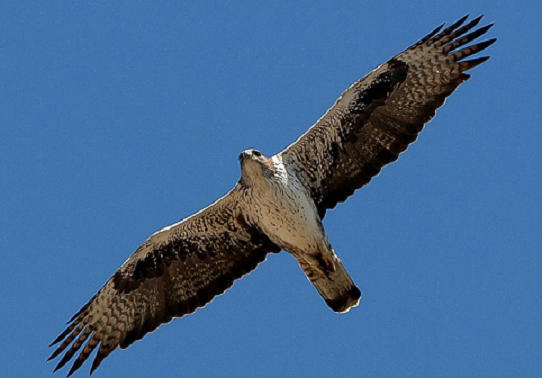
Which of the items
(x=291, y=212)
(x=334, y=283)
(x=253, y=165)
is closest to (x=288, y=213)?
(x=291, y=212)

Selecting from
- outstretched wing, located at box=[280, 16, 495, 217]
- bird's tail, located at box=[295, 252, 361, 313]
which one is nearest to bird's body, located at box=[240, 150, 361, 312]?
bird's tail, located at box=[295, 252, 361, 313]

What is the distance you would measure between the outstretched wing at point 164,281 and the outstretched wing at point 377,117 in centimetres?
90

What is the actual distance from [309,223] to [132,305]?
2312mm

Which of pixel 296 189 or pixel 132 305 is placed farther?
pixel 132 305

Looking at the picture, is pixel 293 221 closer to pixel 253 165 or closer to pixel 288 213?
pixel 288 213

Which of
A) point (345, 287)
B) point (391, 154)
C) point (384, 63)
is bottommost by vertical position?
point (345, 287)

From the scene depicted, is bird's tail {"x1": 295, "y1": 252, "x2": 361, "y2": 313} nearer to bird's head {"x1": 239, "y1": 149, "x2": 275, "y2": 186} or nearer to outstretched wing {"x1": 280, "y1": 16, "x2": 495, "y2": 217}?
outstretched wing {"x1": 280, "y1": 16, "x2": 495, "y2": 217}

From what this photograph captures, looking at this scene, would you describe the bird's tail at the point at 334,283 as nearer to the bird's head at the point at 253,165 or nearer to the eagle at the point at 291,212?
the eagle at the point at 291,212

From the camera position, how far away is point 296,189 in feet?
34.6

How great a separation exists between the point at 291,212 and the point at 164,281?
1876 mm

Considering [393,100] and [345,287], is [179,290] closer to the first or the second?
[345,287]

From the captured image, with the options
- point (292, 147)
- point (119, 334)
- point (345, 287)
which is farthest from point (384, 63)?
point (119, 334)

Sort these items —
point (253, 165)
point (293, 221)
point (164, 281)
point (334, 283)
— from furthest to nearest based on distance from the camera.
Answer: point (164, 281)
point (334, 283)
point (293, 221)
point (253, 165)

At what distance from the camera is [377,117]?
35.8 ft
